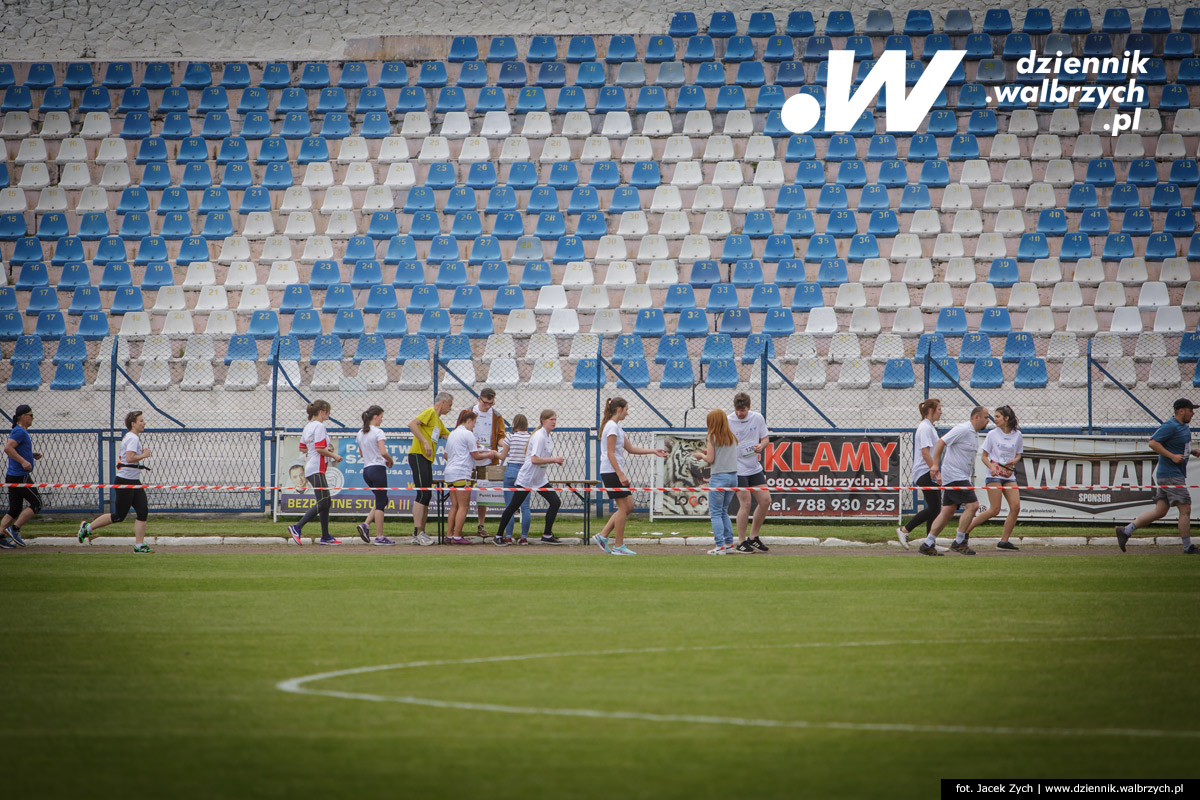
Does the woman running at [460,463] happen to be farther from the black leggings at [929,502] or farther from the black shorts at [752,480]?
the black leggings at [929,502]

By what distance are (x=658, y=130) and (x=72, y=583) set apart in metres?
18.0

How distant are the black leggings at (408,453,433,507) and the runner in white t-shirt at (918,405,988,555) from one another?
693cm

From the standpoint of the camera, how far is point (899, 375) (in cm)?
2259

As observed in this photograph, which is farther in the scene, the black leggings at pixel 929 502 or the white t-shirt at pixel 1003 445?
the white t-shirt at pixel 1003 445

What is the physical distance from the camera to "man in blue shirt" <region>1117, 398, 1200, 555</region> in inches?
607

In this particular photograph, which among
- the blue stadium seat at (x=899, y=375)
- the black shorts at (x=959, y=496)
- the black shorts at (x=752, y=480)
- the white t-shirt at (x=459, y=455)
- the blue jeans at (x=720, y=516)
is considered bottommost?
the blue jeans at (x=720, y=516)

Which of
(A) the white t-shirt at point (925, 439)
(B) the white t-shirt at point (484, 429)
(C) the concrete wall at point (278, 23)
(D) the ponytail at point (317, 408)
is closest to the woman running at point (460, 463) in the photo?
(B) the white t-shirt at point (484, 429)

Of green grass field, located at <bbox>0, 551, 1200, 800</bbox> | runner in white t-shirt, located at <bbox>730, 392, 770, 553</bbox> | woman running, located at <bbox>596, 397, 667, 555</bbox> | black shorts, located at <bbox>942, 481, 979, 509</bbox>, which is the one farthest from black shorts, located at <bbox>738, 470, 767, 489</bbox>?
green grass field, located at <bbox>0, 551, 1200, 800</bbox>

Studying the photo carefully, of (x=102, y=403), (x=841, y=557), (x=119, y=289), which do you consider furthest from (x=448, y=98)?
(x=841, y=557)

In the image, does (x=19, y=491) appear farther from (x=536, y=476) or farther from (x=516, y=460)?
(x=536, y=476)

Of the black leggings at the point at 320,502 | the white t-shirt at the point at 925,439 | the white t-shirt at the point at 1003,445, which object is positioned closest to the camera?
the white t-shirt at the point at 925,439

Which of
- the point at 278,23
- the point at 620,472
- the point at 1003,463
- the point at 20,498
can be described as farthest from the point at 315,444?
the point at 278,23

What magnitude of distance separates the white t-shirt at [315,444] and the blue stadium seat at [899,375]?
10.7 m

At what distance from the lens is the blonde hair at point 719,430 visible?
15.3m
